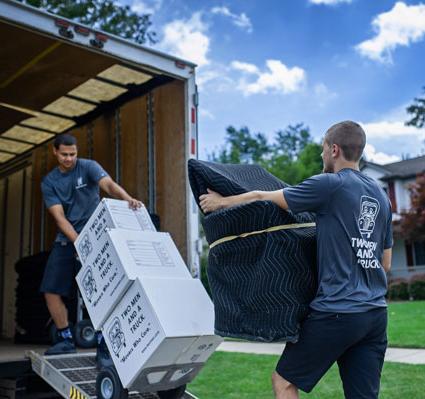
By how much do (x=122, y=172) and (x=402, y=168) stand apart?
2661cm

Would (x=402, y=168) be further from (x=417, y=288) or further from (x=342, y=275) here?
(x=342, y=275)

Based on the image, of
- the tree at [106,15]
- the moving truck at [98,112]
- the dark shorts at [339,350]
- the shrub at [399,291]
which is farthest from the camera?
the shrub at [399,291]

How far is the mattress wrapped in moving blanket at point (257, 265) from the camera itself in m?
2.44

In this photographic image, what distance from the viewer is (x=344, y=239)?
8.16 feet

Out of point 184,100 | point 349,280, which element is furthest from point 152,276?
point 184,100

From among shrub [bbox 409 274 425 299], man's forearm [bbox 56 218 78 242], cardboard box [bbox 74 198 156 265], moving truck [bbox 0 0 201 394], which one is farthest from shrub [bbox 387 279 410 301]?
cardboard box [bbox 74 198 156 265]

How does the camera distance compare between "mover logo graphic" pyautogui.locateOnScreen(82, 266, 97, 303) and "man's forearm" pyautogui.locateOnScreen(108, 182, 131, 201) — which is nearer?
"mover logo graphic" pyautogui.locateOnScreen(82, 266, 97, 303)

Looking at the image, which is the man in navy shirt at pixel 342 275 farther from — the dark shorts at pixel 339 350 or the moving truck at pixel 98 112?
the moving truck at pixel 98 112

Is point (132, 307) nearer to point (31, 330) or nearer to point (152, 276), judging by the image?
point (152, 276)

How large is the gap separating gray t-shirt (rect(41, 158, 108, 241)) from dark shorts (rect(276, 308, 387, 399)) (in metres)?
2.52

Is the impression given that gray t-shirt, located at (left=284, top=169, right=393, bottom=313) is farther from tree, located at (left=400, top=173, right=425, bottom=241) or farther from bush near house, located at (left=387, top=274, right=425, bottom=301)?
tree, located at (left=400, top=173, right=425, bottom=241)

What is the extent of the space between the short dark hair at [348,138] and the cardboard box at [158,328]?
4.57 feet

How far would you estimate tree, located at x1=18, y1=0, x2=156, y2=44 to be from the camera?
1717 cm

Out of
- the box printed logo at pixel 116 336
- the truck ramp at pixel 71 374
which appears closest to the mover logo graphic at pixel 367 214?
the box printed logo at pixel 116 336
